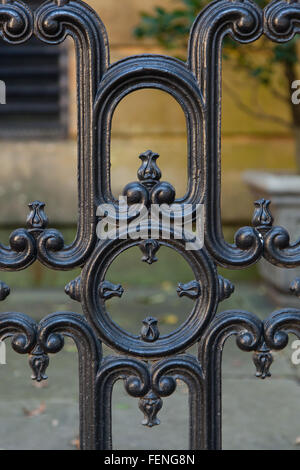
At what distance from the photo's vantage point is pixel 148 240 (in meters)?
1.49

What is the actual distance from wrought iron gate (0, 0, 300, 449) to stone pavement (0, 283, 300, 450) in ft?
4.13

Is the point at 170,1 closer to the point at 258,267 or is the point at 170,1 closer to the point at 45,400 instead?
the point at 258,267

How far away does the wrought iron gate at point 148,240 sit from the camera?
1.48 metres

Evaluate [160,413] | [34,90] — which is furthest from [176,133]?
[160,413]

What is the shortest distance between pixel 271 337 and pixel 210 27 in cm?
71

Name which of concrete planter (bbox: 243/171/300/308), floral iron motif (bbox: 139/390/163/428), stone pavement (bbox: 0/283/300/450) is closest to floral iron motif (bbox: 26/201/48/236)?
floral iron motif (bbox: 139/390/163/428)

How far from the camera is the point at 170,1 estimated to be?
591 cm

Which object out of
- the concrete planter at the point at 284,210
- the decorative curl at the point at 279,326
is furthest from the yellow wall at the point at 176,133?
the decorative curl at the point at 279,326

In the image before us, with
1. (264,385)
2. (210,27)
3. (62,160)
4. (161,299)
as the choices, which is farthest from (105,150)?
(62,160)

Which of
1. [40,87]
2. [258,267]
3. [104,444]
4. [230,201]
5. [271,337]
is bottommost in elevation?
[104,444]

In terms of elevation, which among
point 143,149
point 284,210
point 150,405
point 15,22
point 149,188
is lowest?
point 150,405

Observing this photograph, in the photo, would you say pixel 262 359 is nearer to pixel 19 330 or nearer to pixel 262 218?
pixel 262 218

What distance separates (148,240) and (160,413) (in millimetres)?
1792

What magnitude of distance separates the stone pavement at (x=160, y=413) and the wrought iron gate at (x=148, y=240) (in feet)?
4.13
